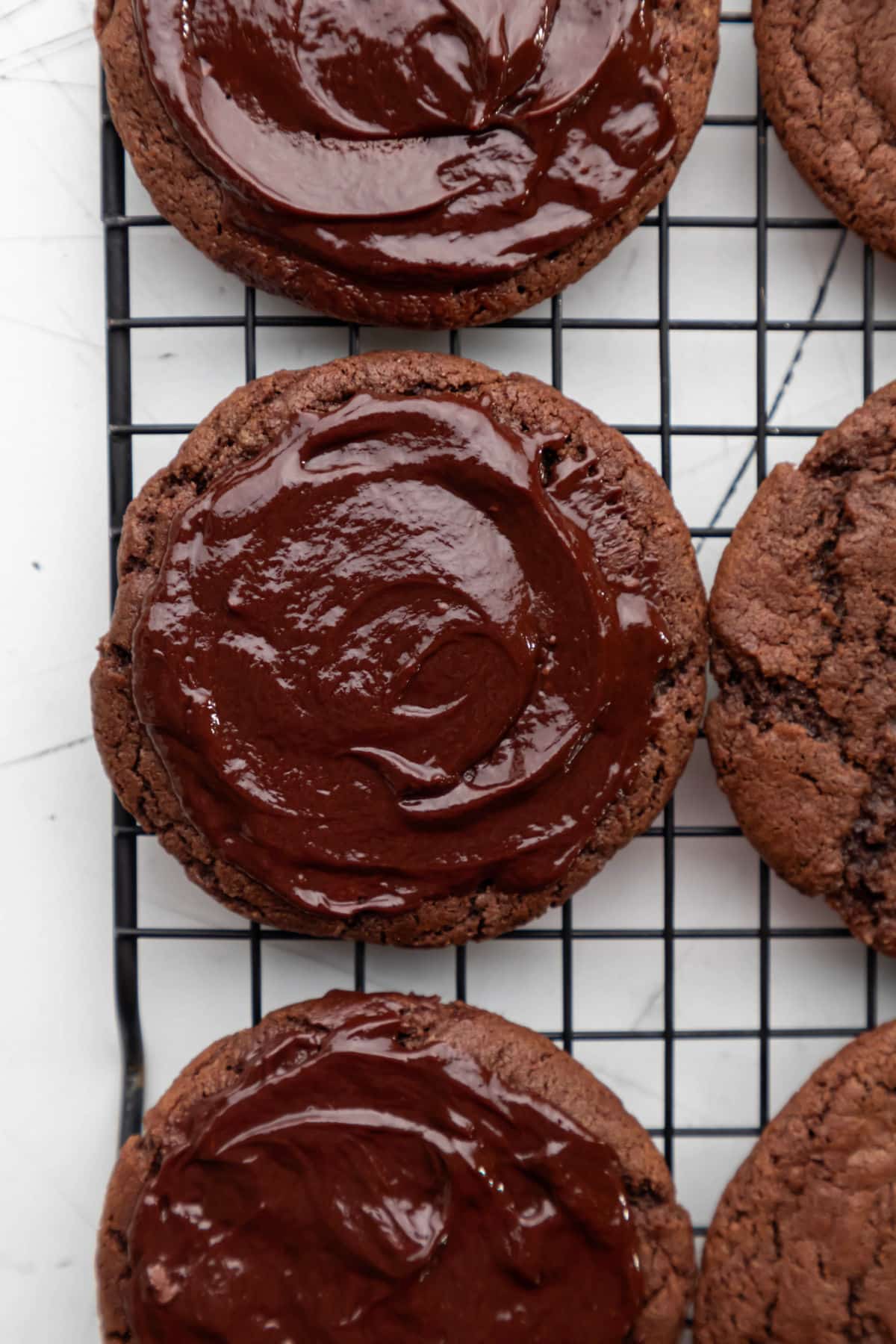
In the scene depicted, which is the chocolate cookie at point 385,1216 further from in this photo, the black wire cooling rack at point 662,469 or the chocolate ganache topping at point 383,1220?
the black wire cooling rack at point 662,469

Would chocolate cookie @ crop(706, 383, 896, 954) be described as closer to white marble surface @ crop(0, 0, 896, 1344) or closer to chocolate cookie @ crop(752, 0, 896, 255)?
white marble surface @ crop(0, 0, 896, 1344)

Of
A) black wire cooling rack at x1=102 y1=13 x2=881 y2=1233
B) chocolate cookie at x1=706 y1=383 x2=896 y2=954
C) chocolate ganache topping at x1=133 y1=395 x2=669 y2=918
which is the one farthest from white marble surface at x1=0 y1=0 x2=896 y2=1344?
chocolate ganache topping at x1=133 y1=395 x2=669 y2=918

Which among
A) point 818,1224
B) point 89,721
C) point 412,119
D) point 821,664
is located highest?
point 412,119

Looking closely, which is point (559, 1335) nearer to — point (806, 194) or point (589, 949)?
point (589, 949)

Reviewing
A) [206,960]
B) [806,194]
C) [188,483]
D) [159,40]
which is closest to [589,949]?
[206,960]

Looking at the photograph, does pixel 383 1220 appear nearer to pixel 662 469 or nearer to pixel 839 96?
pixel 662 469

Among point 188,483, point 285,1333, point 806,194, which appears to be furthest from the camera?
point 806,194

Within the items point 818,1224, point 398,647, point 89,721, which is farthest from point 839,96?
point 818,1224
